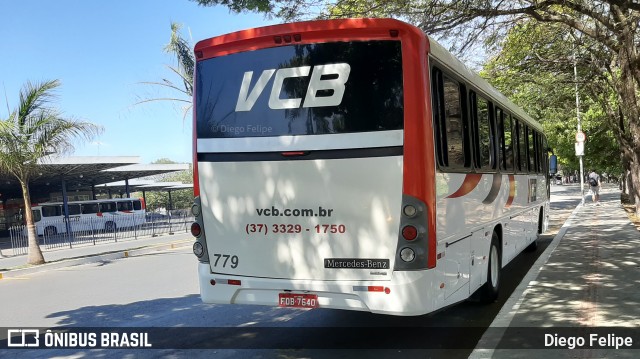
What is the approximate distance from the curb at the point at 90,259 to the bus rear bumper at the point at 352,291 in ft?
36.6

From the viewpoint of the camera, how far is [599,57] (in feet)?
57.2

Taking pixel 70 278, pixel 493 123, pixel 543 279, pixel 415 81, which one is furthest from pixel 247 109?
pixel 70 278

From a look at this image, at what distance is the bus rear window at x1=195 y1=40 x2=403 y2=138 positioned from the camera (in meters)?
4.67

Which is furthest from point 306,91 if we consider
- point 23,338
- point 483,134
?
point 23,338

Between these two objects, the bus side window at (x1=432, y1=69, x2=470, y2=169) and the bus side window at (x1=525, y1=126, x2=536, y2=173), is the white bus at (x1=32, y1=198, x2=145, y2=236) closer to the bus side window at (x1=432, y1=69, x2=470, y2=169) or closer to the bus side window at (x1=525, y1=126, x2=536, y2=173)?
the bus side window at (x1=525, y1=126, x2=536, y2=173)

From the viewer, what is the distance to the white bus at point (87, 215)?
1368 inches

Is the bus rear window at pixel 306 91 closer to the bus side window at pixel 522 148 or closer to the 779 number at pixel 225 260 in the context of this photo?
the 779 number at pixel 225 260

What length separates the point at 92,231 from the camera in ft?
87.1

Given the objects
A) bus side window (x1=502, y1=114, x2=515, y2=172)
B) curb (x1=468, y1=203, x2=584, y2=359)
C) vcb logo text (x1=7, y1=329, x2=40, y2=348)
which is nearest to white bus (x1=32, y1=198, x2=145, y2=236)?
vcb logo text (x1=7, y1=329, x2=40, y2=348)

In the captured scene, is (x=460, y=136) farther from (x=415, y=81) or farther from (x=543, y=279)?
(x=543, y=279)

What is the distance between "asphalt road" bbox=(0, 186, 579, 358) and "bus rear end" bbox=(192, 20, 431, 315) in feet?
3.07

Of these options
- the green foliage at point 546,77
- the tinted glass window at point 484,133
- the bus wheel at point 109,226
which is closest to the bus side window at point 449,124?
the tinted glass window at point 484,133
